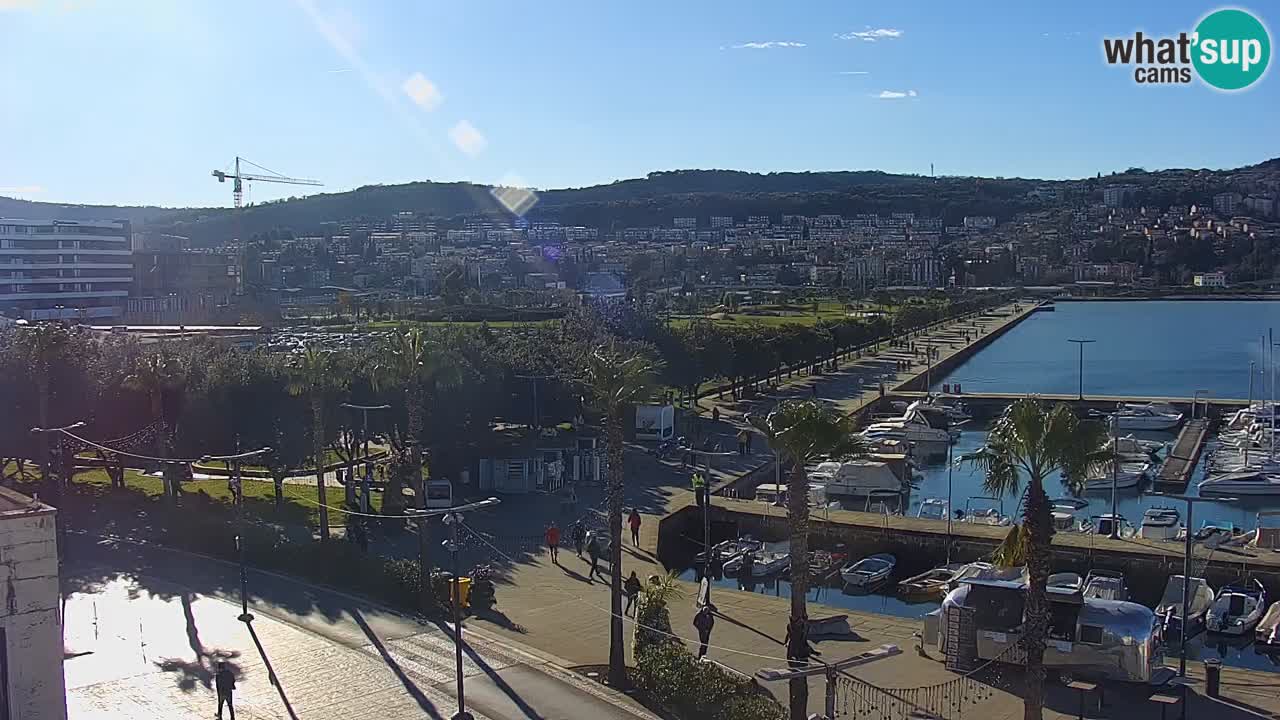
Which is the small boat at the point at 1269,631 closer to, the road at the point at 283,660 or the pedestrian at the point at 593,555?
the pedestrian at the point at 593,555

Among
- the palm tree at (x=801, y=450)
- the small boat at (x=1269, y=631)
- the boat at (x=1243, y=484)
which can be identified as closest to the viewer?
the palm tree at (x=801, y=450)

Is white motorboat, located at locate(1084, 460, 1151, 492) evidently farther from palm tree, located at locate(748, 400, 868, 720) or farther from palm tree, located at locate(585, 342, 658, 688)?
palm tree, located at locate(748, 400, 868, 720)

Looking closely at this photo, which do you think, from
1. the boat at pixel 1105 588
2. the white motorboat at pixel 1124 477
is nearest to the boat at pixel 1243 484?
the white motorboat at pixel 1124 477

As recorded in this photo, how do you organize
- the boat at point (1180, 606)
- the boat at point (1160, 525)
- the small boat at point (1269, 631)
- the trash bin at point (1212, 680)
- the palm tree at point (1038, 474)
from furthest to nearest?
1. the boat at point (1160, 525)
2. the boat at point (1180, 606)
3. the small boat at point (1269, 631)
4. the trash bin at point (1212, 680)
5. the palm tree at point (1038, 474)

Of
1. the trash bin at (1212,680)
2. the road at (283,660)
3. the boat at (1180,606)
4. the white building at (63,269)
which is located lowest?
the boat at (1180,606)

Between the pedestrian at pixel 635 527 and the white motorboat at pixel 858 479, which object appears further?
the white motorboat at pixel 858 479
